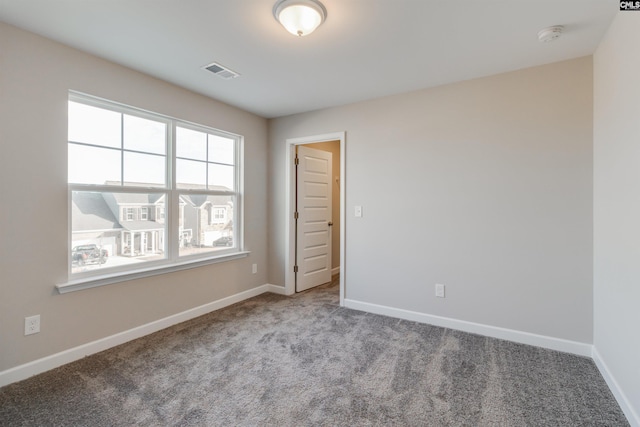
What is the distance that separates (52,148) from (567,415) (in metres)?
3.94

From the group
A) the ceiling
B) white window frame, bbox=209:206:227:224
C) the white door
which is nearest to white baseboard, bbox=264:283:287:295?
the white door

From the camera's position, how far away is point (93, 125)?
2605mm

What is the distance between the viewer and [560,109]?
8.45 feet

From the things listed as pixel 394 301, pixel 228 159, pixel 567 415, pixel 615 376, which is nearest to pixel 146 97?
pixel 228 159

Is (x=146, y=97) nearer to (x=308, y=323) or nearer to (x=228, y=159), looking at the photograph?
(x=228, y=159)

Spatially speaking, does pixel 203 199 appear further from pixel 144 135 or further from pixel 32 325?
pixel 32 325

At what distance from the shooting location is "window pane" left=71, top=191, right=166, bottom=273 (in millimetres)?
2523

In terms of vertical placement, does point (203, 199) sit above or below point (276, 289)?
above

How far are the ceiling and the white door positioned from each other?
151 centimetres

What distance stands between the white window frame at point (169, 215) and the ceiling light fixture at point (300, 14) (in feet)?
5.84

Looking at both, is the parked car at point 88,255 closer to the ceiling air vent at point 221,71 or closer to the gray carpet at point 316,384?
the gray carpet at point 316,384

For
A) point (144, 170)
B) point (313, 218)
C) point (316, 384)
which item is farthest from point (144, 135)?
point (316, 384)

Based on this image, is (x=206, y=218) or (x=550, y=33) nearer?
(x=550, y=33)

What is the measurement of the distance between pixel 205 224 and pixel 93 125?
4.81 ft
